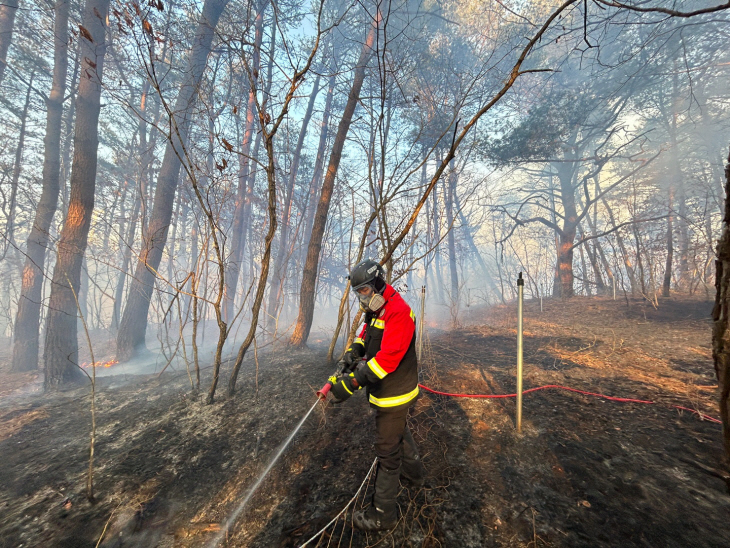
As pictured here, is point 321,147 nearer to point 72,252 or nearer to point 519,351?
point 72,252

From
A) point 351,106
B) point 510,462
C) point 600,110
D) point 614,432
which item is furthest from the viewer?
point 600,110

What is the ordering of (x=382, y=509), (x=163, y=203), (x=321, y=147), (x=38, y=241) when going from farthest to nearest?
(x=321, y=147)
(x=38, y=241)
(x=163, y=203)
(x=382, y=509)

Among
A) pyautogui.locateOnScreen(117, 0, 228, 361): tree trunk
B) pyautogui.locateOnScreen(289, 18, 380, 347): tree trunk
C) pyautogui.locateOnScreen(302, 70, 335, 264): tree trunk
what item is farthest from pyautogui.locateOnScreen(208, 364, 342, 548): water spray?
pyautogui.locateOnScreen(302, 70, 335, 264): tree trunk

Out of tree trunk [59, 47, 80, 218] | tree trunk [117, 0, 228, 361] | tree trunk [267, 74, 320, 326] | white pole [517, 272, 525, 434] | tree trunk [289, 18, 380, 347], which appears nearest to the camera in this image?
white pole [517, 272, 525, 434]

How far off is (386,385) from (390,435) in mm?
443

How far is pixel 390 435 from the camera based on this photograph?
250 centimetres

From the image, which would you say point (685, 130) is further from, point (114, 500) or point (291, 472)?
point (114, 500)

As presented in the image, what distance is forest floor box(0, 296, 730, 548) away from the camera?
90.0 inches

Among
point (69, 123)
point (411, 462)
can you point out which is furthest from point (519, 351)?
point (69, 123)

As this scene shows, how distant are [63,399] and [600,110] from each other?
20212 mm

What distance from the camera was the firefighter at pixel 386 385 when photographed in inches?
94.6

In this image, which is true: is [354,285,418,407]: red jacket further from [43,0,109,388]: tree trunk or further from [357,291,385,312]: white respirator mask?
[43,0,109,388]: tree trunk

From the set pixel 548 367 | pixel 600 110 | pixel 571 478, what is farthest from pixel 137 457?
pixel 600 110

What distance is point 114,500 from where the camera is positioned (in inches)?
106
